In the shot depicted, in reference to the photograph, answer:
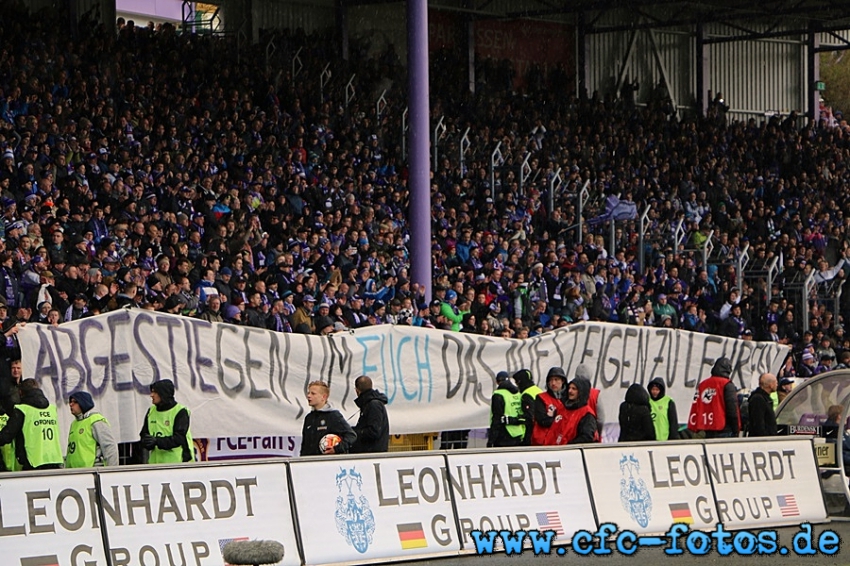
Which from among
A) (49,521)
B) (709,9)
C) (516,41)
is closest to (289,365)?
(49,521)

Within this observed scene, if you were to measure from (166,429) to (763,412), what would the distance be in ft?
21.9

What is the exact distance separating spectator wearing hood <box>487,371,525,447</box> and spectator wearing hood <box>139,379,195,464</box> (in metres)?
3.64

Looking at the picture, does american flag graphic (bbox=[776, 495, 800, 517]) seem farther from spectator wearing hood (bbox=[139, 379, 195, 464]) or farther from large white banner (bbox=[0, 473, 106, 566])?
large white banner (bbox=[0, 473, 106, 566])

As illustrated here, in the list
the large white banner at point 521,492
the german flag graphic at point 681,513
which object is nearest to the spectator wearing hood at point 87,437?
the large white banner at point 521,492

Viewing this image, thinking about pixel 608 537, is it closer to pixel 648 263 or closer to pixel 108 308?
pixel 108 308

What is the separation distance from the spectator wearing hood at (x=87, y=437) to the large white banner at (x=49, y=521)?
7.43 feet

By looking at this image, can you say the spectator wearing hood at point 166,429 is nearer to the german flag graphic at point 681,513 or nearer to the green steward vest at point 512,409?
the green steward vest at point 512,409

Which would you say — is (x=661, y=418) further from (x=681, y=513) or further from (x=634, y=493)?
(x=634, y=493)

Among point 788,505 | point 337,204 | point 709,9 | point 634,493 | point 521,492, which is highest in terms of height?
point 709,9

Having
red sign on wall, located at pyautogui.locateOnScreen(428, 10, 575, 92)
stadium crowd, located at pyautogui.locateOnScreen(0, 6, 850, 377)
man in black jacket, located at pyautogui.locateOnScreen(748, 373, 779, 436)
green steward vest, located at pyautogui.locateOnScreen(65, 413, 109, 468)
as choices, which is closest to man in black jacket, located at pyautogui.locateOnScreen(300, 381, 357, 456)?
green steward vest, located at pyautogui.locateOnScreen(65, 413, 109, 468)

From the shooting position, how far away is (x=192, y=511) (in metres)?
10.4

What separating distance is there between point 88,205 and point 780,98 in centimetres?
3252

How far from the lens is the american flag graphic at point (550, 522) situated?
12.2m

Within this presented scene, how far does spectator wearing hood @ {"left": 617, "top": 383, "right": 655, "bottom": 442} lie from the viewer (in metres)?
14.5
